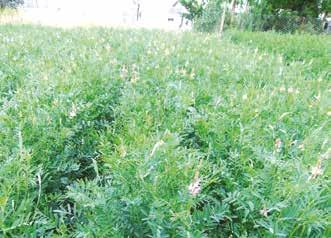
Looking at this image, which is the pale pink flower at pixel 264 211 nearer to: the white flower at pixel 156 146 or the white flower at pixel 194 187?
the white flower at pixel 194 187

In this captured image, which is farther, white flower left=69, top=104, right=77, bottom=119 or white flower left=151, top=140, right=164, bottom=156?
white flower left=69, top=104, right=77, bottom=119

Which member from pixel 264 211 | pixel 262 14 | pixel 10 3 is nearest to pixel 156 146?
pixel 264 211

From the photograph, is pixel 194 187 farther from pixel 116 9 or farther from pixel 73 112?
pixel 116 9

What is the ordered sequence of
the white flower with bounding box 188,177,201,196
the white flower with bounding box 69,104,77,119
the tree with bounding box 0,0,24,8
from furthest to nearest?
the tree with bounding box 0,0,24,8, the white flower with bounding box 69,104,77,119, the white flower with bounding box 188,177,201,196

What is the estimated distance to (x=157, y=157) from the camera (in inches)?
48.1

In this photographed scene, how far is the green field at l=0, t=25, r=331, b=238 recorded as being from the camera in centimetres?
109

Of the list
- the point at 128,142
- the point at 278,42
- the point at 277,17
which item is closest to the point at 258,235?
the point at 128,142

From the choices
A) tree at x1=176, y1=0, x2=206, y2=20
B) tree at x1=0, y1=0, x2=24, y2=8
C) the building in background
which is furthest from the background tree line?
the building in background

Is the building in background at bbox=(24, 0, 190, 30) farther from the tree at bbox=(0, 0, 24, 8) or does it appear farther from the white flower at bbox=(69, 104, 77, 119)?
the white flower at bbox=(69, 104, 77, 119)

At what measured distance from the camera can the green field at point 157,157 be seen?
1095mm

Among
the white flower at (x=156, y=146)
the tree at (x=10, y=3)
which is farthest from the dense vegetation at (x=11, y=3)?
the white flower at (x=156, y=146)

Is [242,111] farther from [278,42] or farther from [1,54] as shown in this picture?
[278,42]

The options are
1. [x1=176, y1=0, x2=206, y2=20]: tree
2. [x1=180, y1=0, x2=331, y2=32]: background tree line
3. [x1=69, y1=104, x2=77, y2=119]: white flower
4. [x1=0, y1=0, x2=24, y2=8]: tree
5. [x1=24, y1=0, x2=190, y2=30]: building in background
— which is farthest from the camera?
[x1=24, y1=0, x2=190, y2=30]: building in background

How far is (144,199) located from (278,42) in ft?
19.5
